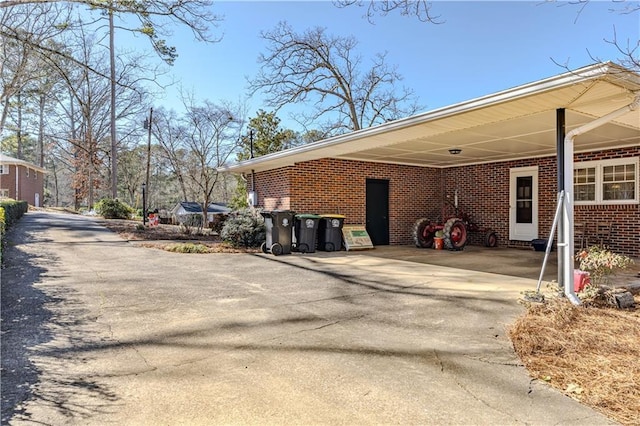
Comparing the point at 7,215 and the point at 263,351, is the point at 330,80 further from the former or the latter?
the point at 263,351

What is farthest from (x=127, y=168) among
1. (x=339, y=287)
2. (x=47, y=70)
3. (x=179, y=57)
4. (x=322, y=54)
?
(x=339, y=287)

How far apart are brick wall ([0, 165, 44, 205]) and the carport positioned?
27.8m

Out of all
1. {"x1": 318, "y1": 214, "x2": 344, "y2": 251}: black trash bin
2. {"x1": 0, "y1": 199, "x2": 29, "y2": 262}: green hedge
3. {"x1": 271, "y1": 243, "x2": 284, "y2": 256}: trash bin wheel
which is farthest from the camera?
{"x1": 318, "y1": 214, "x2": 344, "y2": 251}: black trash bin

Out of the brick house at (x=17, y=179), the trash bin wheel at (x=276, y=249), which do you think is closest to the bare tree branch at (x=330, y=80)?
the trash bin wheel at (x=276, y=249)

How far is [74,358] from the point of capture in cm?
310

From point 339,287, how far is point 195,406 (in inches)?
147

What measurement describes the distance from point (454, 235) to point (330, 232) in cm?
360

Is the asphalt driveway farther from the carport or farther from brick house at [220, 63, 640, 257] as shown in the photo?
brick house at [220, 63, 640, 257]

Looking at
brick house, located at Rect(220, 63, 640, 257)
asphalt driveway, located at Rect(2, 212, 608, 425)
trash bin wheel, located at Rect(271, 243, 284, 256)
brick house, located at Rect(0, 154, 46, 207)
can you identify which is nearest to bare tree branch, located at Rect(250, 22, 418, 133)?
brick house, located at Rect(220, 63, 640, 257)

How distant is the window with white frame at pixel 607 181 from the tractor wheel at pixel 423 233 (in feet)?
12.8

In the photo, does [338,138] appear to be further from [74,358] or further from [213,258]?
[74,358]

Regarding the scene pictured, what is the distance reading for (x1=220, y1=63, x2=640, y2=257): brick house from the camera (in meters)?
5.23

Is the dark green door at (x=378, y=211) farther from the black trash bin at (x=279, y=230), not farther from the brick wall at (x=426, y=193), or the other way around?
the black trash bin at (x=279, y=230)

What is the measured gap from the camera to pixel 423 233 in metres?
11.8
